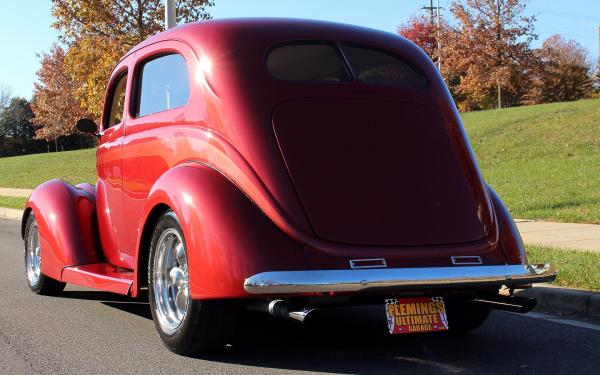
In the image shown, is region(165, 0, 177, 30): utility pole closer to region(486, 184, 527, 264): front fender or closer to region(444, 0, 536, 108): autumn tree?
region(486, 184, 527, 264): front fender

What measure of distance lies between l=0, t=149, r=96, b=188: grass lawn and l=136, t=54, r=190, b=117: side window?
824 inches

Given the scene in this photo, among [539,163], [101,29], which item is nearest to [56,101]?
[101,29]

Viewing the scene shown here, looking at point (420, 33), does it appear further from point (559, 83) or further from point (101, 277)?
point (101, 277)

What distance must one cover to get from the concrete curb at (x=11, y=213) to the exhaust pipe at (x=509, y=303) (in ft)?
47.2

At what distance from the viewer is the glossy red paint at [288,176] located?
4.29 meters

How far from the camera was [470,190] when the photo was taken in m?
4.88

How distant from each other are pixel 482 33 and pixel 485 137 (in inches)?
790

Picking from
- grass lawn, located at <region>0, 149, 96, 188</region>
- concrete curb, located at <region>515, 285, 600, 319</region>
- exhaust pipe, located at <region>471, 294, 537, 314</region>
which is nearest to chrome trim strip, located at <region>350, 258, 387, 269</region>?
exhaust pipe, located at <region>471, 294, 537, 314</region>

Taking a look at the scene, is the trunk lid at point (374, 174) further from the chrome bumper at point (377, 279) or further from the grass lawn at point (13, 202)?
the grass lawn at point (13, 202)

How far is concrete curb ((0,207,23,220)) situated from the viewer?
17.6 meters

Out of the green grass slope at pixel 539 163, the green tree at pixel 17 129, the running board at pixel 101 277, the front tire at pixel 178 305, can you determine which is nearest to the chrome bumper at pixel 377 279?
the front tire at pixel 178 305

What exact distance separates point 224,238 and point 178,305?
0.77m

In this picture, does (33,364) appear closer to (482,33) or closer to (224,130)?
(224,130)

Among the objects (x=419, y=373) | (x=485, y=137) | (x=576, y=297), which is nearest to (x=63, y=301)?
(x=419, y=373)
